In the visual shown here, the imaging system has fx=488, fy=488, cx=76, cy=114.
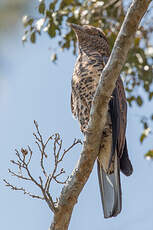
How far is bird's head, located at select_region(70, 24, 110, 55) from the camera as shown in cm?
455

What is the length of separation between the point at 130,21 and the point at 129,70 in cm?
228

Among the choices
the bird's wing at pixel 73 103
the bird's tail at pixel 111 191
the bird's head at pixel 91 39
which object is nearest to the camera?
the bird's tail at pixel 111 191

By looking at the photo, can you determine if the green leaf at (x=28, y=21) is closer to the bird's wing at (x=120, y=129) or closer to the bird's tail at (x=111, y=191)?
the bird's wing at (x=120, y=129)

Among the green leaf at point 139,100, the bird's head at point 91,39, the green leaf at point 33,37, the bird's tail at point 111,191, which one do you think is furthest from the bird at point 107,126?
the green leaf at point 139,100

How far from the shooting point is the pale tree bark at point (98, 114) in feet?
9.59

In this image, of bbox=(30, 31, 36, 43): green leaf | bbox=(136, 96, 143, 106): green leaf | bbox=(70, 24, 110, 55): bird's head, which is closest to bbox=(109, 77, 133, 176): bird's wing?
bbox=(70, 24, 110, 55): bird's head

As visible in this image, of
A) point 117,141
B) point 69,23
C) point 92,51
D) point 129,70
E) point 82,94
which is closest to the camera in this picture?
point 117,141

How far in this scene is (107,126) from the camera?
3748mm

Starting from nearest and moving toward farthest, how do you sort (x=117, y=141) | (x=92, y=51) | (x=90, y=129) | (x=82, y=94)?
(x=90, y=129) → (x=117, y=141) → (x=82, y=94) → (x=92, y=51)

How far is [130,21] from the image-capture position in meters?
2.92

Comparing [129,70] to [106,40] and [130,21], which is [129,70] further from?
[130,21]

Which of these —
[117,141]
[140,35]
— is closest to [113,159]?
[117,141]

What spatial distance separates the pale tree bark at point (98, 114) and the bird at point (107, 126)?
31 cm

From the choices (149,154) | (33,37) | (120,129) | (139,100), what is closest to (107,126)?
(120,129)
